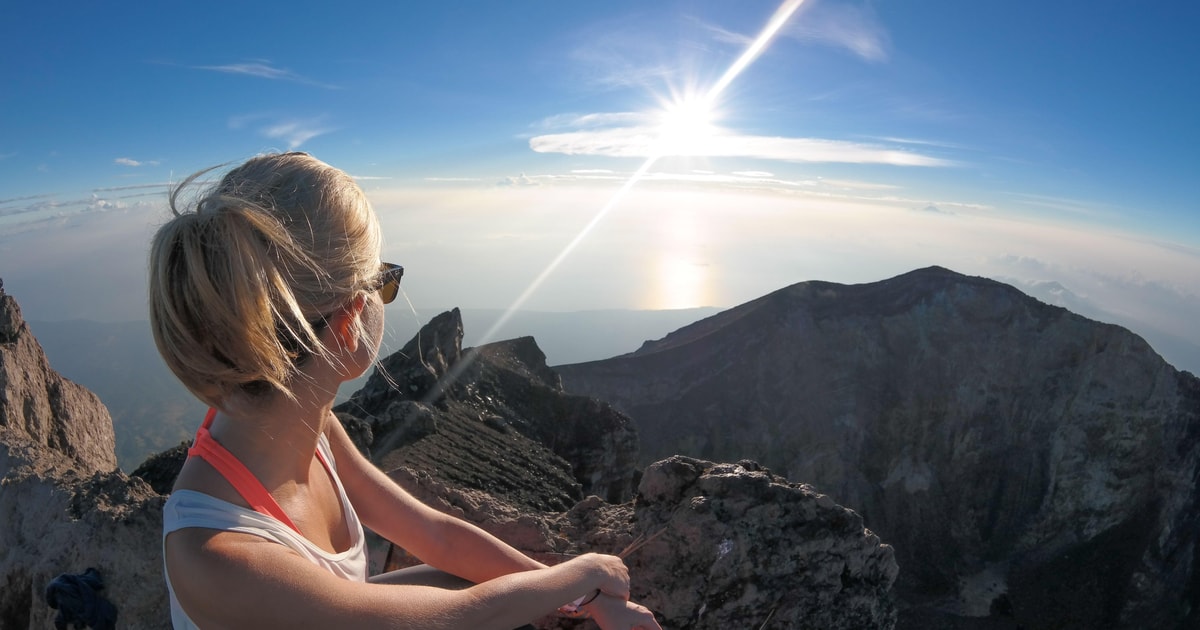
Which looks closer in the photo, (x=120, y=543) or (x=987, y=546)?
(x=120, y=543)

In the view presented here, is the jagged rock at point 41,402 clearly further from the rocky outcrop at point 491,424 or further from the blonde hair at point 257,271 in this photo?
the blonde hair at point 257,271

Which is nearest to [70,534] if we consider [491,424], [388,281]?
[388,281]

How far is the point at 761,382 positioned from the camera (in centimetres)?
3581

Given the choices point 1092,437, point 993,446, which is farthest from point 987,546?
point 1092,437

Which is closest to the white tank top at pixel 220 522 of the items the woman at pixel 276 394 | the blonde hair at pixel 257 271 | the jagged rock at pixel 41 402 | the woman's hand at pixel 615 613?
the woman at pixel 276 394

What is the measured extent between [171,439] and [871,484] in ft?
227

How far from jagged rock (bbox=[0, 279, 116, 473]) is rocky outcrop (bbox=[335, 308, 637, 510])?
2917 mm

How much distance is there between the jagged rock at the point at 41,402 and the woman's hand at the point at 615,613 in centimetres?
551

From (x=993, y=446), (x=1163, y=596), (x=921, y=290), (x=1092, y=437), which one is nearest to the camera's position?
(x=1163, y=596)

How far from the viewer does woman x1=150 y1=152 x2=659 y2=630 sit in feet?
6.04

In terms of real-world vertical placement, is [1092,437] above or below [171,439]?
above

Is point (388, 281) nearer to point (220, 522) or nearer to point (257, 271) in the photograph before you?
point (257, 271)

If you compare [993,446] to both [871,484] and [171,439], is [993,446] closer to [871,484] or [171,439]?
[871,484]

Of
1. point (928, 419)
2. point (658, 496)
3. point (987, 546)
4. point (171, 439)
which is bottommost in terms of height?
point (171, 439)
